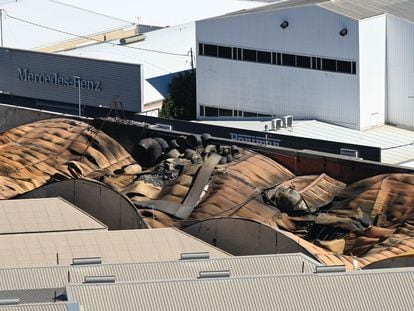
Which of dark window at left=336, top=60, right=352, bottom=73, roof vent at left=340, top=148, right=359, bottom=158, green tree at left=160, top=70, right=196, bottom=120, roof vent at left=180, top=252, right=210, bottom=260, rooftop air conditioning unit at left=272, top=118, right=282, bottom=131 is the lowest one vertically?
roof vent at left=180, top=252, right=210, bottom=260

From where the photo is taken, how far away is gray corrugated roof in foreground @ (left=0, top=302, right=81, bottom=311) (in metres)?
52.1

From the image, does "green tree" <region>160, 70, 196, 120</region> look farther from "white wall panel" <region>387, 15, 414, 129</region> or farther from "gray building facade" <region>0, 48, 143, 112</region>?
"white wall panel" <region>387, 15, 414, 129</region>

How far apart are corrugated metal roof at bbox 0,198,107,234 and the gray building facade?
63.9ft

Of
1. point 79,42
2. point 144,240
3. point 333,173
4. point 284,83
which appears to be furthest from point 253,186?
point 79,42

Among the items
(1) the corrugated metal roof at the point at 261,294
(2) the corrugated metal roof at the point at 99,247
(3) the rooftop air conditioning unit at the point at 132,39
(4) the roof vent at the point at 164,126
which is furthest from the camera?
(3) the rooftop air conditioning unit at the point at 132,39

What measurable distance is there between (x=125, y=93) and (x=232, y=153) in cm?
1390

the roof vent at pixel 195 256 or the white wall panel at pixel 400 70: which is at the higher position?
the white wall panel at pixel 400 70

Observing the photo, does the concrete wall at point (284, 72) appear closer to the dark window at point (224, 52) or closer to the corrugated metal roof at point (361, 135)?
the dark window at point (224, 52)

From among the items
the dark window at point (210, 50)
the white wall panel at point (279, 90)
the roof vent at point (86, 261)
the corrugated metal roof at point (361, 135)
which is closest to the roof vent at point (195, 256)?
the roof vent at point (86, 261)

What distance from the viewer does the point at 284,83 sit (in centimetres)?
8606

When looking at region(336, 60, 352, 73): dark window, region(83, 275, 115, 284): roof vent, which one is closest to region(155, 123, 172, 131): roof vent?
region(336, 60, 352, 73): dark window

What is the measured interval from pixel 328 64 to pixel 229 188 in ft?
47.7

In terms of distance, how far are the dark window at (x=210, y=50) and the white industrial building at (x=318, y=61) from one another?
48 millimetres

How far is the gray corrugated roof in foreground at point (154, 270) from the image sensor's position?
58156mm
